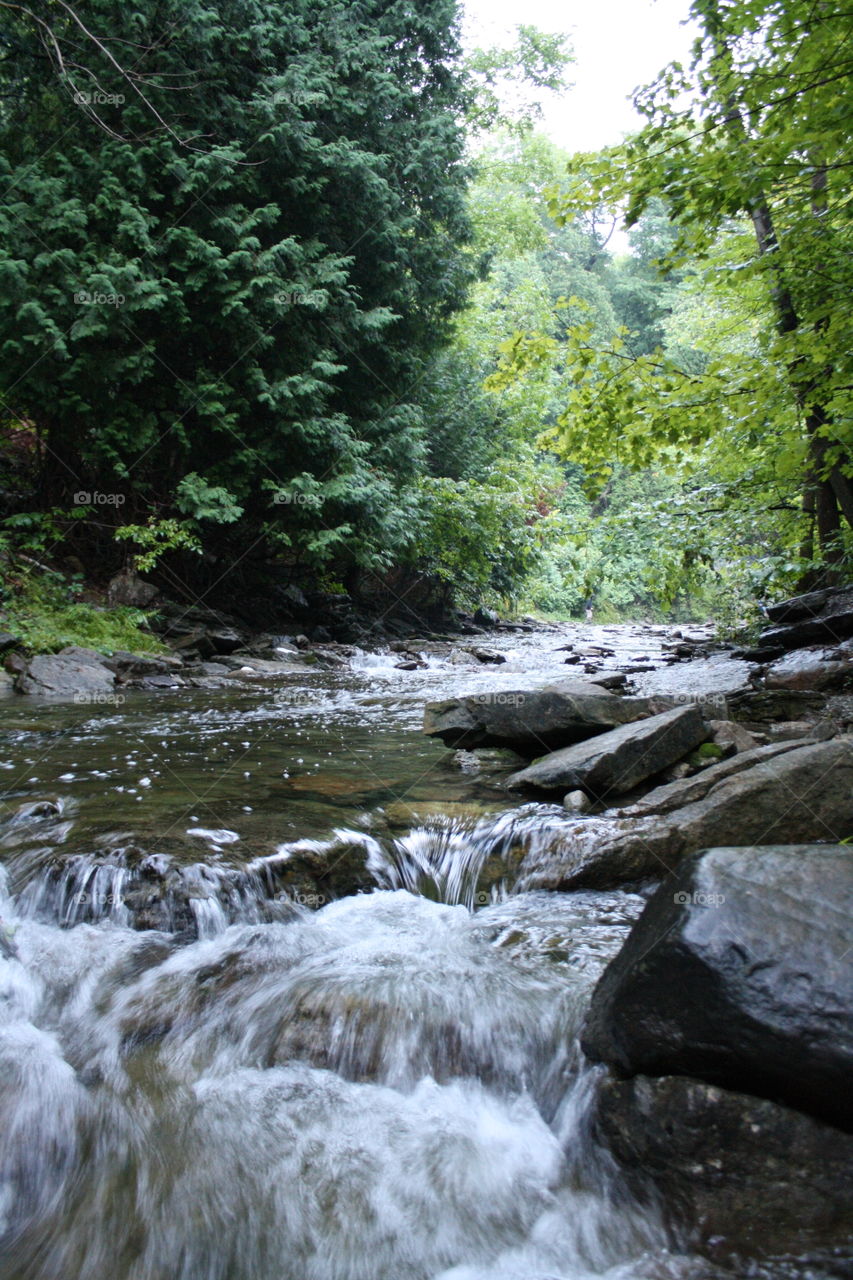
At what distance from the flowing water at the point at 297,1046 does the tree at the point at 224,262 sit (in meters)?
8.10

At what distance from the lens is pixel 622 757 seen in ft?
15.0

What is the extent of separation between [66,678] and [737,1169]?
8511mm

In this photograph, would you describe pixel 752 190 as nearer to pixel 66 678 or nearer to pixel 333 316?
pixel 66 678

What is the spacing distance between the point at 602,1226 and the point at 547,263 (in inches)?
2144

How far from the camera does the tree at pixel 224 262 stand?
10.1 m

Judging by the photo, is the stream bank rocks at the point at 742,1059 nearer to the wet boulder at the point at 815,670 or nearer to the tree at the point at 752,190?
the tree at the point at 752,190

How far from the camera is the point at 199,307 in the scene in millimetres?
11484

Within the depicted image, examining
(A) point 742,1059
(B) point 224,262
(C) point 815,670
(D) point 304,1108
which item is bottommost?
(D) point 304,1108

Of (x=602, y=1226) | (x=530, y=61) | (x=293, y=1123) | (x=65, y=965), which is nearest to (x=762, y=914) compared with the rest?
(x=602, y=1226)

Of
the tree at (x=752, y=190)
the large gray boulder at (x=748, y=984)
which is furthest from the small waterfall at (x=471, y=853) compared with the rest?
the tree at (x=752, y=190)

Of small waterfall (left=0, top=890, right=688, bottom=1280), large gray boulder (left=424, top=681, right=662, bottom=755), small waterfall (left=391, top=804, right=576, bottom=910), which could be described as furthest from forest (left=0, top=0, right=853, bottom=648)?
small waterfall (left=0, top=890, right=688, bottom=1280)

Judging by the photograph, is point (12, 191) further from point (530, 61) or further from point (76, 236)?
point (530, 61)

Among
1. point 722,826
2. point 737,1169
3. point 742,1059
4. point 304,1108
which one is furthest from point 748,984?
point 722,826

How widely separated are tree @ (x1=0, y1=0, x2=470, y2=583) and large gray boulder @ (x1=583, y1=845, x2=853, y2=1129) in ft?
33.8
